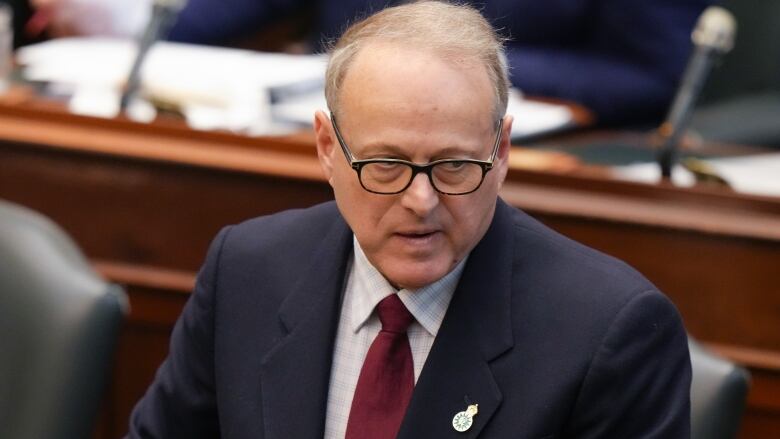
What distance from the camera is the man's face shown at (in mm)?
1364

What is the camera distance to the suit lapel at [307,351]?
5.06 feet

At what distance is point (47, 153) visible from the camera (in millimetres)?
2613

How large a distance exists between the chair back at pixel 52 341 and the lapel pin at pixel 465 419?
1.74 feet

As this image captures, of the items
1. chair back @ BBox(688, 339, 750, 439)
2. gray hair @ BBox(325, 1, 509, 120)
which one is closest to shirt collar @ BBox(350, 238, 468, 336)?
gray hair @ BBox(325, 1, 509, 120)

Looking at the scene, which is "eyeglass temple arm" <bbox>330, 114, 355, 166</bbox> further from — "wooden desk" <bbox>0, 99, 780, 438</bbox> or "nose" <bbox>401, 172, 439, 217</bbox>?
"wooden desk" <bbox>0, 99, 780, 438</bbox>

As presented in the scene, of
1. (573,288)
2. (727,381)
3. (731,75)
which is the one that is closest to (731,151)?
(731,75)

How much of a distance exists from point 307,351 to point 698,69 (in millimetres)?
1265

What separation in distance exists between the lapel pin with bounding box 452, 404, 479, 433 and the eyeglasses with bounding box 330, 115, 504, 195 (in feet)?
0.79

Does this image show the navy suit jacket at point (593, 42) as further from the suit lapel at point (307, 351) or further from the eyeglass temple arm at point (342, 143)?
the eyeglass temple arm at point (342, 143)

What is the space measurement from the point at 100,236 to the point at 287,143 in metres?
0.41

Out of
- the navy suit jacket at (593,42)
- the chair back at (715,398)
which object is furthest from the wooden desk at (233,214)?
the navy suit jacket at (593,42)

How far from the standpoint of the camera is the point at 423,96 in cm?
136

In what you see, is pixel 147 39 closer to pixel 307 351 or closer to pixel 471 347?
pixel 307 351

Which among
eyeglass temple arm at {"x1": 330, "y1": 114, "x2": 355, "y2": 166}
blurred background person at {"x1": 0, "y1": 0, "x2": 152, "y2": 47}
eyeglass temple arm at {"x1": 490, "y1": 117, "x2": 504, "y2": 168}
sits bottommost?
blurred background person at {"x1": 0, "y1": 0, "x2": 152, "y2": 47}
